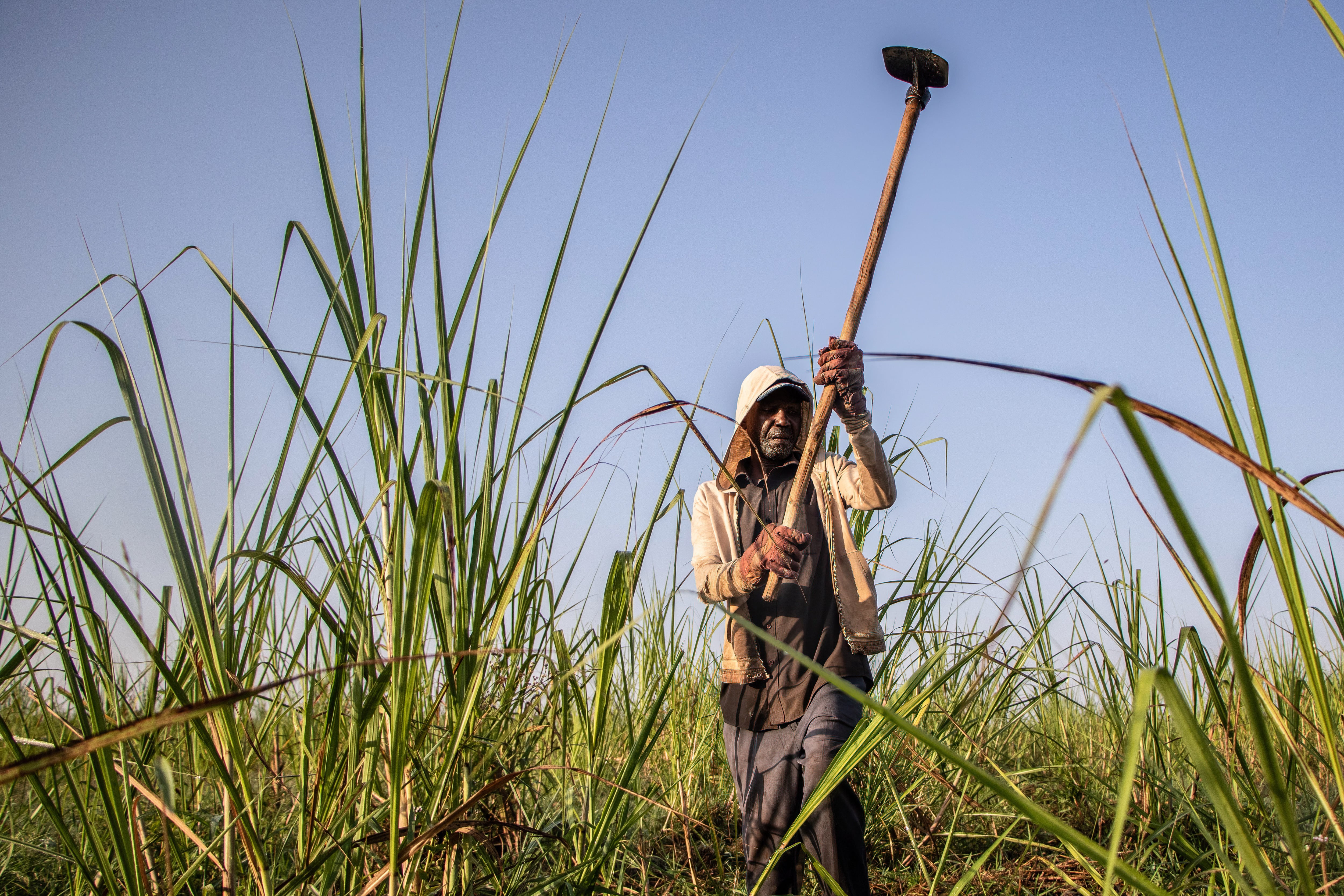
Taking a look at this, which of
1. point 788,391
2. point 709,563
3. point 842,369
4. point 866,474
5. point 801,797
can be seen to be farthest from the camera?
point 788,391

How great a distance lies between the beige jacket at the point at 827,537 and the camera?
2471 millimetres

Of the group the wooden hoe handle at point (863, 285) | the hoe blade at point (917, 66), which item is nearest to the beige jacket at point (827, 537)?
the wooden hoe handle at point (863, 285)

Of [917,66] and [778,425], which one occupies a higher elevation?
[917,66]

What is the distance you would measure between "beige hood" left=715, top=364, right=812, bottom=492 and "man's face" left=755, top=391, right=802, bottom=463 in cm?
3

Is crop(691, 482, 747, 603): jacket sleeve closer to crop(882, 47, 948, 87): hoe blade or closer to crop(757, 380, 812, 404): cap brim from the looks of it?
crop(757, 380, 812, 404): cap brim

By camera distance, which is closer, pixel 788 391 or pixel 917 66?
pixel 917 66

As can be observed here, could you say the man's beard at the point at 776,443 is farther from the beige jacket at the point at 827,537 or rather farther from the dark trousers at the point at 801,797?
the dark trousers at the point at 801,797

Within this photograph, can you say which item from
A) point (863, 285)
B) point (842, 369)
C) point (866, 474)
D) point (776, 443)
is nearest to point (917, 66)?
point (863, 285)

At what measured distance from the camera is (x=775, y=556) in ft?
7.04

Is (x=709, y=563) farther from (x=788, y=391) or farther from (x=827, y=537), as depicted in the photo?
(x=788, y=391)

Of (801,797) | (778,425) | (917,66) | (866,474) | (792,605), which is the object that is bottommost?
(801,797)

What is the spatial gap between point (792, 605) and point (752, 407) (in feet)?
2.23

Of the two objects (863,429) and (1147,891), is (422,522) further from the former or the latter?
(863,429)

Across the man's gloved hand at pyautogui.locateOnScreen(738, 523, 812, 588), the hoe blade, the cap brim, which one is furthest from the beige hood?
the hoe blade
